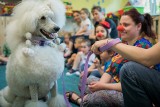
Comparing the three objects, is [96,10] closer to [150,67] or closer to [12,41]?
[12,41]

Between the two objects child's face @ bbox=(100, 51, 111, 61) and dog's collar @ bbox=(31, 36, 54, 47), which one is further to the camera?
child's face @ bbox=(100, 51, 111, 61)

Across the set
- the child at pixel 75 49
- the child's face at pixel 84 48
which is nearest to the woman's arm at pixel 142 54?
the child's face at pixel 84 48

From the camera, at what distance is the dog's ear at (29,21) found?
116 centimetres

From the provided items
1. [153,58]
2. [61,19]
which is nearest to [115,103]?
[153,58]

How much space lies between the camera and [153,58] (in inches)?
35.6

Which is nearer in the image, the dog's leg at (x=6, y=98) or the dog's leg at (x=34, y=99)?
the dog's leg at (x=34, y=99)

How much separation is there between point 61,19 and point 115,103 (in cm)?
59

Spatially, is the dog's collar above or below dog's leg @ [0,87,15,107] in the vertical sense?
above

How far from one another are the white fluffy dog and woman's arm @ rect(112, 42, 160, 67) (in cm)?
41

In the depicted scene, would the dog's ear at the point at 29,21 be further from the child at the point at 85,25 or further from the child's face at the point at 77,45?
the child at the point at 85,25

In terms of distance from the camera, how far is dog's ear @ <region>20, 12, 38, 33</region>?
1.16 m

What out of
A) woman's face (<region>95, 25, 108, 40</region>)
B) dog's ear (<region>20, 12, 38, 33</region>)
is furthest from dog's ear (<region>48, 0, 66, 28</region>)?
woman's face (<region>95, 25, 108, 40</region>)

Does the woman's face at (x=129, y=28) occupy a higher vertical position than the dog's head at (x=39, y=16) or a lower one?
→ lower

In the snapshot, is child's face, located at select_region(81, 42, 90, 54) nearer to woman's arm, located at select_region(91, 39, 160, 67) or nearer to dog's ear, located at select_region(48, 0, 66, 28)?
dog's ear, located at select_region(48, 0, 66, 28)
